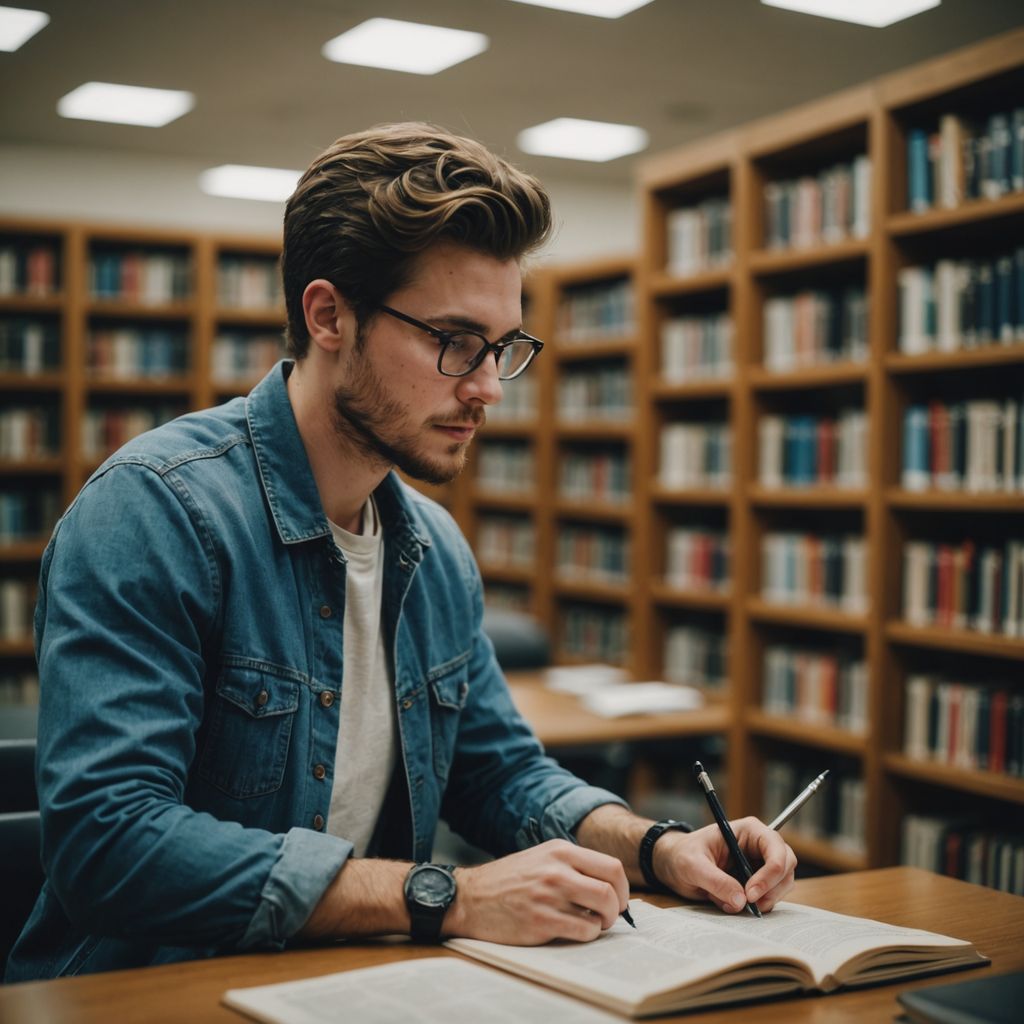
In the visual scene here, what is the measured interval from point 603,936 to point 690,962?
123 mm

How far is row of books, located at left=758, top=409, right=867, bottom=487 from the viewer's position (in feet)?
11.7

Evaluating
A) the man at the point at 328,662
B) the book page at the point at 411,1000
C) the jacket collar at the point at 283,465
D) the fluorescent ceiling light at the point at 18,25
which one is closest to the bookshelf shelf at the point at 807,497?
the man at the point at 328,662

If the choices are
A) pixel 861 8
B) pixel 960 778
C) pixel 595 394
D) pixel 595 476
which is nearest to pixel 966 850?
pixel 960 778

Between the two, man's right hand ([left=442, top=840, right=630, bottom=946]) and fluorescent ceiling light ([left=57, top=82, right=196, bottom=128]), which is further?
fluorescent ceiling light ([left=57, top=82, right=196, bottom=128])

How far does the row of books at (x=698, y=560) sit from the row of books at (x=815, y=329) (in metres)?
0.68

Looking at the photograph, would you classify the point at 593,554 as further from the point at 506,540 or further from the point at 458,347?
the point at 458,347

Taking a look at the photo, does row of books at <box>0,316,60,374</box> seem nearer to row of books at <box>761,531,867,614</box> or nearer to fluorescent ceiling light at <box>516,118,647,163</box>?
fluorescent ceiling light at <box>516,118,647,163</box>

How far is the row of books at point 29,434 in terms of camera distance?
567 cm

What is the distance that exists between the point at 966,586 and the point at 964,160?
1121 millimetres

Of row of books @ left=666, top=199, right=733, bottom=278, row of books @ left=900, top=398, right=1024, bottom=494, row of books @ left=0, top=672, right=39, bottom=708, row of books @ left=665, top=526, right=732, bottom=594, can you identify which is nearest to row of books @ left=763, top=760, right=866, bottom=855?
row of books @ left=665, top=526, right=732, bottom=594

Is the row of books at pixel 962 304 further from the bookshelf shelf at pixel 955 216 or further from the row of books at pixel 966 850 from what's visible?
the row of books at pixel 966 850

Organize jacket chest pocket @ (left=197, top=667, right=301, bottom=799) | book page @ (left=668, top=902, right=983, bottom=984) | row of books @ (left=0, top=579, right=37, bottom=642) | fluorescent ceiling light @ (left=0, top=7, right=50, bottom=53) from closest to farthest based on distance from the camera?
book page @ (left=668, top=902, right=983, bottom=984)
jacket chest pocket @ (left=197, top=667, right=301, bottom=799)
fluorescent ceiling light @ (left=0, top=7, right=50, bottom=53)
row of books @ (left=0, top=579, right=37, bottom=642)

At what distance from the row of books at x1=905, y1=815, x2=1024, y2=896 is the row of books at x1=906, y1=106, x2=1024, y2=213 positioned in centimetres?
167

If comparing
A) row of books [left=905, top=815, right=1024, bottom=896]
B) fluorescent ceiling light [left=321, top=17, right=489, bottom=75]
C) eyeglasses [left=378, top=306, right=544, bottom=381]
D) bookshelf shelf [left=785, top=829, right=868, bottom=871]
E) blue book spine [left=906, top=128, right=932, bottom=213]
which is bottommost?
bookshelf shelf [left=785, top=829, right=868, bottom=871]
